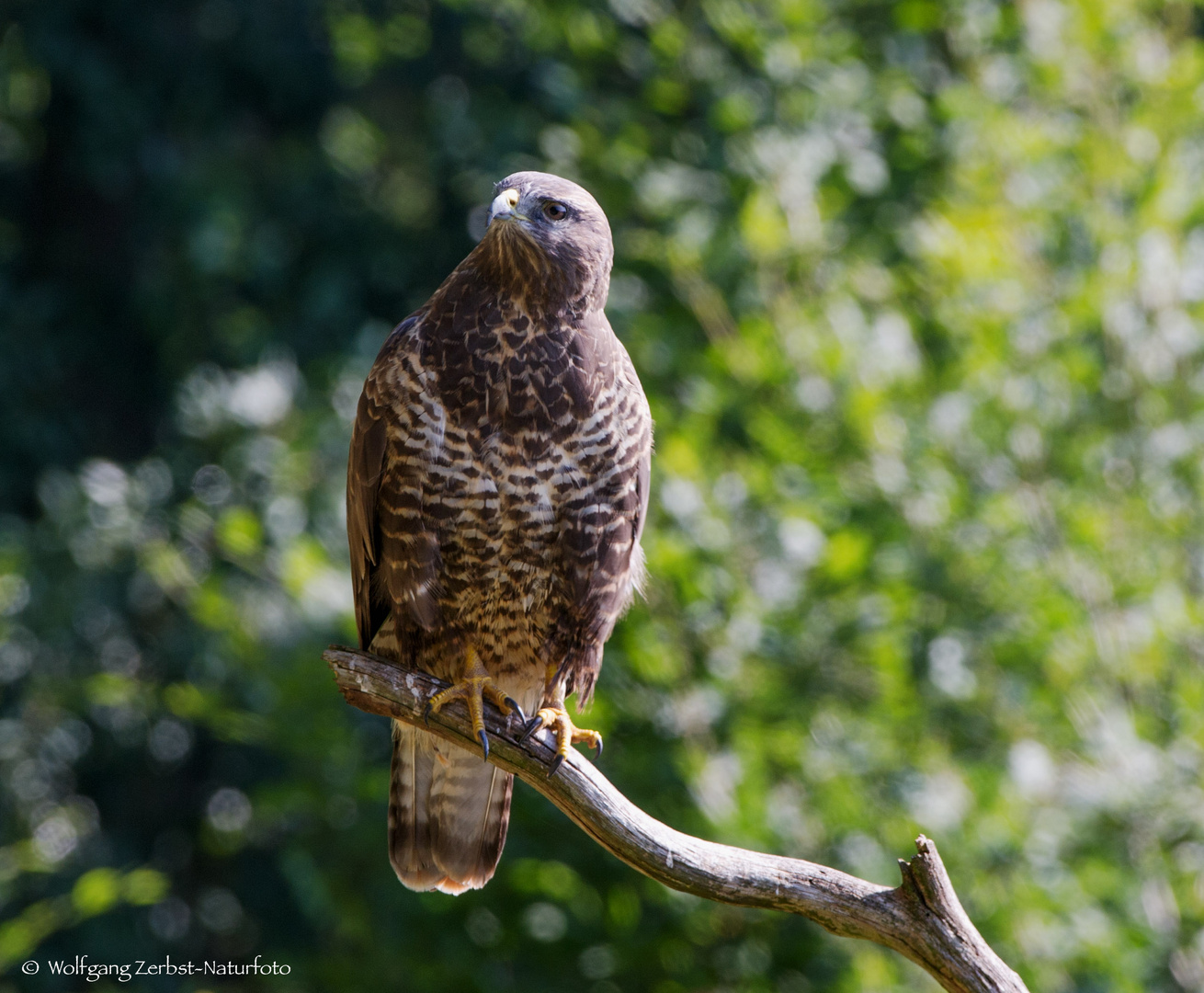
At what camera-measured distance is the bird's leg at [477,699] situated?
2.77m

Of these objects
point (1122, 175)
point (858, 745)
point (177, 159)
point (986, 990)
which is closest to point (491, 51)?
point (177, 159)

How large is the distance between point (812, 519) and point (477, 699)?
1.49 meters

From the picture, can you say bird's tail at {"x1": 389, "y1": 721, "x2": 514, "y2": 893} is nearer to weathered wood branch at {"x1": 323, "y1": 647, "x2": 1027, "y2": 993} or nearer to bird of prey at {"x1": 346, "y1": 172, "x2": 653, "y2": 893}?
bird of prey at {"x1": 346, "y1": 172, "x2": 653, "y2": 893}

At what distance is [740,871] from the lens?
7.68ft

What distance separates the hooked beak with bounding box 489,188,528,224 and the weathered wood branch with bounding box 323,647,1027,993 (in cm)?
92

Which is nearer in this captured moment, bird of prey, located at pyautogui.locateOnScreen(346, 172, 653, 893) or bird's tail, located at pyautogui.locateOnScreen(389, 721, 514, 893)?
bird of prey, located at pyautogui.locateOnScreen(346, 172, 653, 893)

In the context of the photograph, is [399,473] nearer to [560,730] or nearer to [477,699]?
[477,699]

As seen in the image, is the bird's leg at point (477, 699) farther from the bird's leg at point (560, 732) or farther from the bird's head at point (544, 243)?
the bird's head at point (544, 243)

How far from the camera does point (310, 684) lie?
15.1 ft

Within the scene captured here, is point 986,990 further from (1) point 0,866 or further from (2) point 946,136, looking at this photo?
(1) point 0,866

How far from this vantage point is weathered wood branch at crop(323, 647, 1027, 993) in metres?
2.20

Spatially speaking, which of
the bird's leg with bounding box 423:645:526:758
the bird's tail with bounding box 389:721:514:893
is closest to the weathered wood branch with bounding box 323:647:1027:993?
the bird's leg with bounding box 423:645:526:758

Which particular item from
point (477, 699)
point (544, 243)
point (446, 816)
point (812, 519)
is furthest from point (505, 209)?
point (812, 519)

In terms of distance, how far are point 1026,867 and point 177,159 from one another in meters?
5.22
